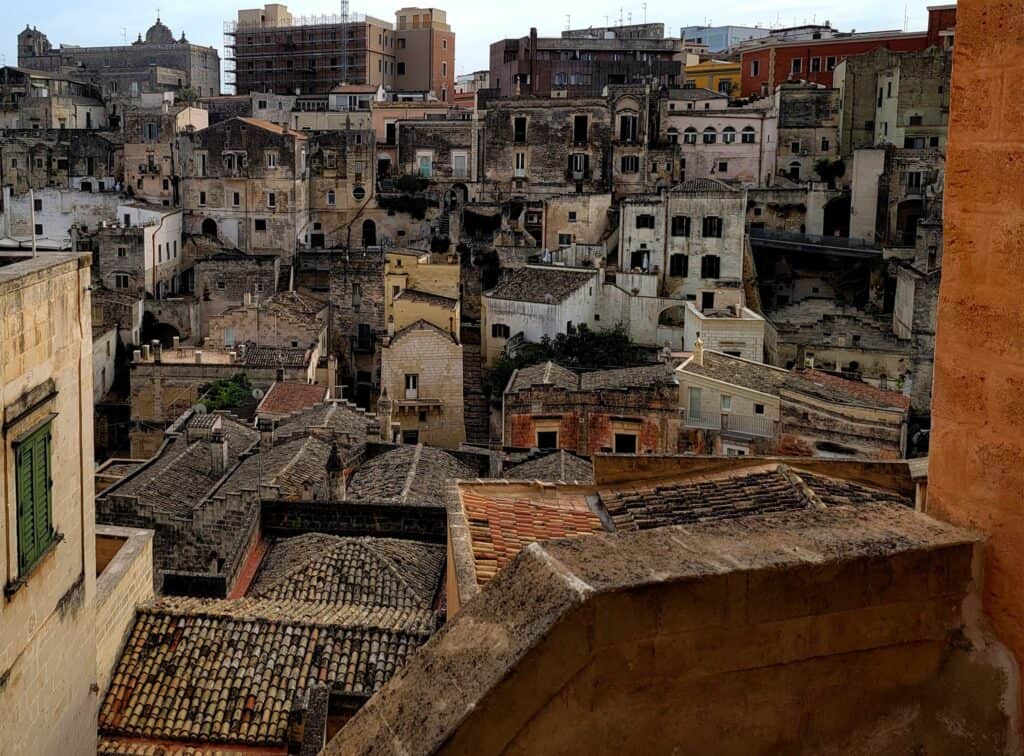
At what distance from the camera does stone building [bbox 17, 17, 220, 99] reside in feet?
259

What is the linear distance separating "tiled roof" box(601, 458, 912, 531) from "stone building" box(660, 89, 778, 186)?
49005mm

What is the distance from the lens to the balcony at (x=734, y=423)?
85.0 feet

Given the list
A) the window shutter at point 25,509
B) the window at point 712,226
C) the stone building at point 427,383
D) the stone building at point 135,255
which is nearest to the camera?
the window shutter at point 25,509

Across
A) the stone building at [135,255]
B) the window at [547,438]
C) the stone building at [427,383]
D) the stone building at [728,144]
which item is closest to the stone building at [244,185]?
the stone building at [135,255]

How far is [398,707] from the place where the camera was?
3096 millimetres

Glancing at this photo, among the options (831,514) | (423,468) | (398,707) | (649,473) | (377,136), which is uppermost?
(377,136)

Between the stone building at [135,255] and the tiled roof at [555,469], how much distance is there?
24058 millimetres

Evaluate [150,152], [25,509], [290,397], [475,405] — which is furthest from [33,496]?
[150,152]

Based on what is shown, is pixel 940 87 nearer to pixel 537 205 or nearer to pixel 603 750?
pixel 537 205

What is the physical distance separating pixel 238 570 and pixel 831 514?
1350 centimetres

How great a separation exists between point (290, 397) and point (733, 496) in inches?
1004

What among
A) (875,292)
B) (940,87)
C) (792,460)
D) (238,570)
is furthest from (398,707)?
(940,87)

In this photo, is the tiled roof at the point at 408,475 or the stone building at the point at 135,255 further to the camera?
the stone building at the point at 135,255

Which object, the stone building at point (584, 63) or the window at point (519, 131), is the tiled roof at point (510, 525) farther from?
the stone building at point (584, 63)
